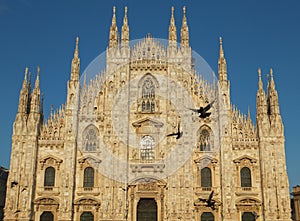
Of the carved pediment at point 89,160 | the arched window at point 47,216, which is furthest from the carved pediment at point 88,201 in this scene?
the carved pediment at point 89,160

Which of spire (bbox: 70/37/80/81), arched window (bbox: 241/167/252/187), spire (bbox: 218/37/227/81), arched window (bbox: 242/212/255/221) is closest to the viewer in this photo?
arched window (bbox: 242/212/255/221)

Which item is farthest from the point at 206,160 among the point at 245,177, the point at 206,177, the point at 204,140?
the point at 245,177

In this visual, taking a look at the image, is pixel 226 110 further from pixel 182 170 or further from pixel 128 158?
pixel 128 158

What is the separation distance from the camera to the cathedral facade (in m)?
35.7

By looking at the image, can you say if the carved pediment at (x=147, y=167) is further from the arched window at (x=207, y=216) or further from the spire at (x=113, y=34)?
the spire at (x=113, y=34)

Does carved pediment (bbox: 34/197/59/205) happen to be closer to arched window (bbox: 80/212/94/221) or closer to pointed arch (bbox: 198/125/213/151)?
arched window (bbox: 80/212/94/221)

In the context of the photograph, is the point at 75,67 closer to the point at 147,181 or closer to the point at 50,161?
the point at 50,161

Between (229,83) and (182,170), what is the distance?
32.4 ft

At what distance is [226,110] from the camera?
37.8 metres

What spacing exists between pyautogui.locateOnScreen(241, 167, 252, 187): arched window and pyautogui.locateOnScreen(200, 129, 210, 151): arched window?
392 centimetres

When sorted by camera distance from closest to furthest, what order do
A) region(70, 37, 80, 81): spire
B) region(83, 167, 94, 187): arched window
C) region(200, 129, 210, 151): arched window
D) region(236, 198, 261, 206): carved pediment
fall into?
region(236, 198, 261, 206): carved pediment
region(83, 167, 94, 187): arched window
region(200, 129, 210, 151): arched window
region(70, 37, 80, 81): spire

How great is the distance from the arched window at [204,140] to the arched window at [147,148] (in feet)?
15.6

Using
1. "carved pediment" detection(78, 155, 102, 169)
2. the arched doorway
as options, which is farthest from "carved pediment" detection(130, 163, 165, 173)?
"carved pediment" detection(78, 155, 102, 169)

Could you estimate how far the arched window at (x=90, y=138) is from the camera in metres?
37.9
